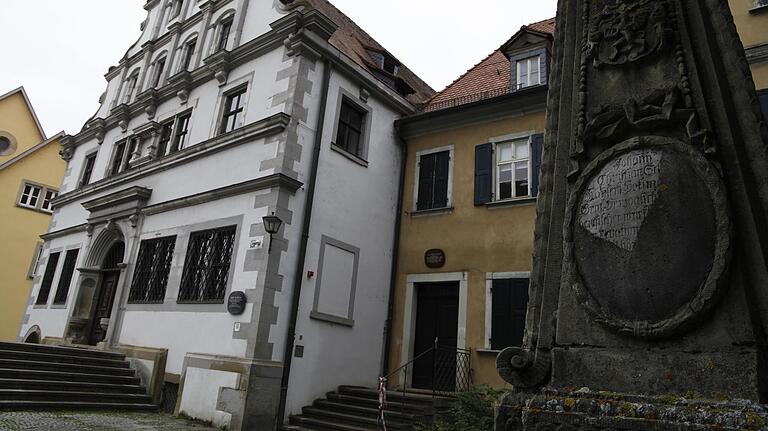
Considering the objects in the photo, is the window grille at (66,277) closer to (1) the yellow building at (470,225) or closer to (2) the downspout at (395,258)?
(2) the downspout at (395,258)

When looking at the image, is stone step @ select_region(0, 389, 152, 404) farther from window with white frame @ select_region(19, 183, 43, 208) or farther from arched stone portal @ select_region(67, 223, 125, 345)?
window with white frame @ select_region(19, 183, 43, 208)

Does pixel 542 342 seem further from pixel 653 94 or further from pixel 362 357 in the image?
pixel 362 357

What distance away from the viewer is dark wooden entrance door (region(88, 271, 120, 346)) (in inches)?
603

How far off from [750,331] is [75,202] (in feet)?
68.9

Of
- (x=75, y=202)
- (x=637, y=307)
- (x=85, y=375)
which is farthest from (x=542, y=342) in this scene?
(x=75, y=202)

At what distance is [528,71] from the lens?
44.7ft

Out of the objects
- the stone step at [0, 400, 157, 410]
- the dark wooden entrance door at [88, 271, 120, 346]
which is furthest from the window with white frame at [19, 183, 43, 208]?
the stone step at [0, 400, 157, 410]

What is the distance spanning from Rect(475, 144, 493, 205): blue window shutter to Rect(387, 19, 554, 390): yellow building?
0.09ft

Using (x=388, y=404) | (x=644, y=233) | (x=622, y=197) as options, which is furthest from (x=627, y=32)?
(x=388, y=404)

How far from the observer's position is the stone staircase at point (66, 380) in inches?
398

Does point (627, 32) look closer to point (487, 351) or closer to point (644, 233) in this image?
point (644, 233)

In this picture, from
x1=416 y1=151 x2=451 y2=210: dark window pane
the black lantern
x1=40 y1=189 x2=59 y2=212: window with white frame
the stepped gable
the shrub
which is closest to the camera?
the shrub

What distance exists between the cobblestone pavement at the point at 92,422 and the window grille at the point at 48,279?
1018 cm

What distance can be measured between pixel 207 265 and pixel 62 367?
12.7 ft
